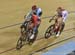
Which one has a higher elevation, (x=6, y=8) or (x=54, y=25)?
(x=6, y=8)

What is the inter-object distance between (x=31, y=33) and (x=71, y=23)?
471 millimetres

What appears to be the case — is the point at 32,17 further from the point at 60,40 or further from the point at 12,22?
the point at 60,40

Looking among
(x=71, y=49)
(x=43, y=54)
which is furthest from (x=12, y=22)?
(x=71, y=49)

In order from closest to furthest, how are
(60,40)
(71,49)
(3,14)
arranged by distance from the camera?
(3,14) → (71,49) → (60,40)

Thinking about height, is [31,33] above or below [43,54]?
above

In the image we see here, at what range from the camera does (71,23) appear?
5.83 feet

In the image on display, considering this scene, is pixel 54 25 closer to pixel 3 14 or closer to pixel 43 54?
pixel 43 54

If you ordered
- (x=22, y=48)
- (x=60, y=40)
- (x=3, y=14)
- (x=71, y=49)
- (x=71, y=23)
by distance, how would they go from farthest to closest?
(x=71, y=23) < (x=60, y=40) < (x=71, y=49) < (x=22, y=48) < (x=3, y=14)

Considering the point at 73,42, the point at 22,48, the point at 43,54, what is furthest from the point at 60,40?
the point at 22,48

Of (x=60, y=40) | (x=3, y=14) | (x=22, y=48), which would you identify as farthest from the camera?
(x=60, y=40)

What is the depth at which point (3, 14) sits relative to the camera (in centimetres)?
125

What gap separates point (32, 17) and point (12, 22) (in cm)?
11

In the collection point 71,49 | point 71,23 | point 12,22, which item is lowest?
point 71,49

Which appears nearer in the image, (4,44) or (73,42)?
(4,44)
